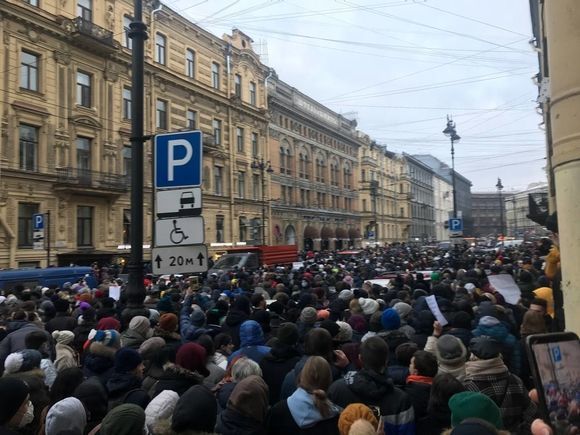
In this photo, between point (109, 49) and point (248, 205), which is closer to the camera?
point (109, 49)

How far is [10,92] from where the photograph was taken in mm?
24375

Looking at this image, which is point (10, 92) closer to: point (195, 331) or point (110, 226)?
point (110, 226)

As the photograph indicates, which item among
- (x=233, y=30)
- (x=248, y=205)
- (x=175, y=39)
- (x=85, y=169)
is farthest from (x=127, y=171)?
(x=233, y=30)

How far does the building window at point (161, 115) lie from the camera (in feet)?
115

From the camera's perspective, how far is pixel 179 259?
5316 mm

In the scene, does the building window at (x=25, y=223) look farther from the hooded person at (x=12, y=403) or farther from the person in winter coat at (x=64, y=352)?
the hooded person at (x=12, y=403)

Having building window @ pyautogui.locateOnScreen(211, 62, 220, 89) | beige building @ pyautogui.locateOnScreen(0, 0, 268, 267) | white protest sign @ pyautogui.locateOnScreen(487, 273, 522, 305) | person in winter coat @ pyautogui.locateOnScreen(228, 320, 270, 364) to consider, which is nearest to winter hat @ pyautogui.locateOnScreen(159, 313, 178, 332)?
person in winter coat @ pyautogui.locateOnScreen(228, 320, 270, 364)

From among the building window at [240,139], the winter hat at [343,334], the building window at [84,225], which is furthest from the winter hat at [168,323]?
the building window at [240,139]

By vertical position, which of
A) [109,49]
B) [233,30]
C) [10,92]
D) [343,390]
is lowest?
[343,390]

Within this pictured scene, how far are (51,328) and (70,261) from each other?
21.0 m

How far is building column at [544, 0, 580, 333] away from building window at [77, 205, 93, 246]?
88.4 feet

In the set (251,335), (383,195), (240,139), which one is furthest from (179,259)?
(383,195)

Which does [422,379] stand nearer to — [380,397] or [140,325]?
[380,397]

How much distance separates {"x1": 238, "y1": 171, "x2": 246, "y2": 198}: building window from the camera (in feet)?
144
